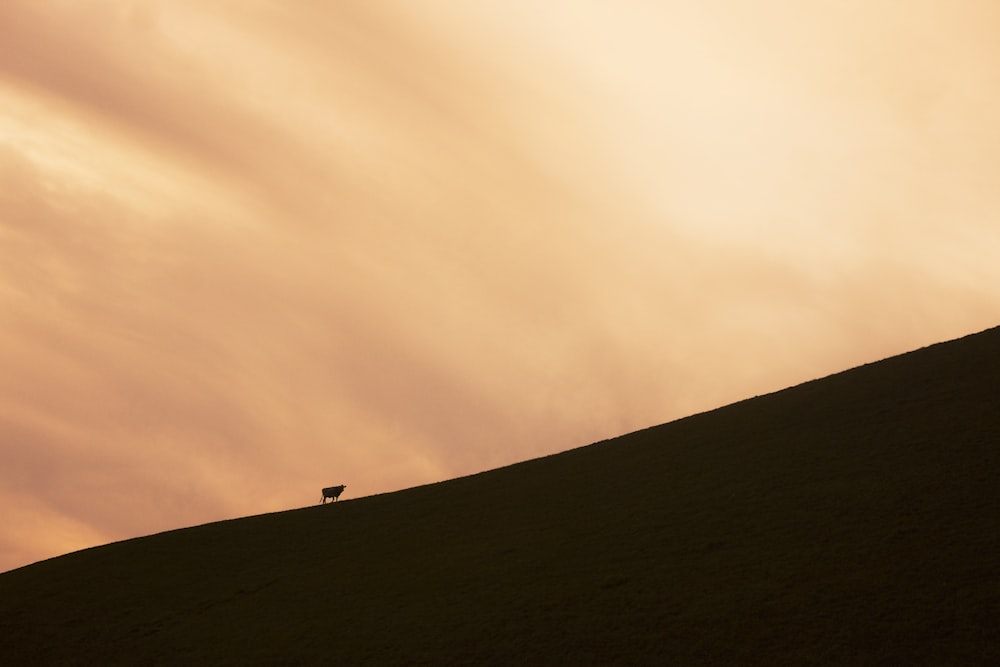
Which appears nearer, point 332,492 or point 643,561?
point 643,561

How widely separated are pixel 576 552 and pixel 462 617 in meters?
5.93

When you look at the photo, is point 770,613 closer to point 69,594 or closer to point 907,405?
point 907,405

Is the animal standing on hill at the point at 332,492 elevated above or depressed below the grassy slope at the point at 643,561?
above

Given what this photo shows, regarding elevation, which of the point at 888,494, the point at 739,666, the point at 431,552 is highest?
the point at 431,552

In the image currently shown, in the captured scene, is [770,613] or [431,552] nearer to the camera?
[770,613]

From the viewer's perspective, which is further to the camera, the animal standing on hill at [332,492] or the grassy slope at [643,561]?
the animal standing on hill at [332,492]

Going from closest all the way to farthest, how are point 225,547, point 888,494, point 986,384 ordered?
point 888,494, point 986,384, point 225,547

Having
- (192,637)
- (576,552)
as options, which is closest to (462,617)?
(576,552)

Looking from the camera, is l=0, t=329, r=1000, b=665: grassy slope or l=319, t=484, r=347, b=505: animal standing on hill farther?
l=319, t=484, r=347, b=505: animal standing on hill

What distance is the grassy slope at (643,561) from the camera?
23.7 meters

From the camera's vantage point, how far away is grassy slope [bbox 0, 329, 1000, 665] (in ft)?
77.7

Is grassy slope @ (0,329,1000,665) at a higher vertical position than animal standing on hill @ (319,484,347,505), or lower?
lower

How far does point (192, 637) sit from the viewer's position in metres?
35.5

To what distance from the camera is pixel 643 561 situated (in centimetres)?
3106
